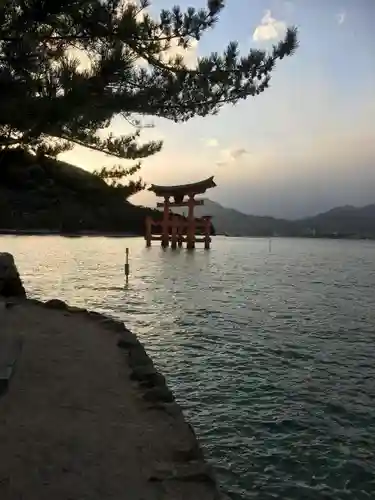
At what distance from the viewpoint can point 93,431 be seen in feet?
13.6

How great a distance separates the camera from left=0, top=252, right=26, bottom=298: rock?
10.4 metres

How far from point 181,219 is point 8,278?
1797 inches

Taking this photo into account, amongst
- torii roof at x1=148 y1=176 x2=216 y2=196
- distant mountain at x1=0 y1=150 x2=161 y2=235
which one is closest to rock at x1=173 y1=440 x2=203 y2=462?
distant mountain at x1=0 y1=150 x2=161 y2=235

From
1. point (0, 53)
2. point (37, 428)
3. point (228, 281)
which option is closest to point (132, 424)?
point (37, 428)

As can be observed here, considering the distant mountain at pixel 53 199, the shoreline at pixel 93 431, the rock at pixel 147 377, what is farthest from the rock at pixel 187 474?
the distant mountain at pixel 53 199

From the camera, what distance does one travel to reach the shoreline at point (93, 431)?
3271mm

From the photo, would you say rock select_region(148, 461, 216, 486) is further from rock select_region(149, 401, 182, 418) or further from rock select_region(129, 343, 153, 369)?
rock select_region(129, 343, 153, 369)

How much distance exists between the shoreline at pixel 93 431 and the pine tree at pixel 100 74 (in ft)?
9.26

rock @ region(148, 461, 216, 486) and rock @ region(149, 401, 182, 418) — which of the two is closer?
rock @ region(148, 461, 216, 486)

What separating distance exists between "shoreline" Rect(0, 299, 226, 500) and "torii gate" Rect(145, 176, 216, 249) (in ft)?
110

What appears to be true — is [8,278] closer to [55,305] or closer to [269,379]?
[55,305]

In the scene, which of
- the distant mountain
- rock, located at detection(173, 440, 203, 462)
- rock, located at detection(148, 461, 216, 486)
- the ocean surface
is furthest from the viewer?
the ocean surface

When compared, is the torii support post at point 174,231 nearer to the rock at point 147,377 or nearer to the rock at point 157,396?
the rock at point 147,377

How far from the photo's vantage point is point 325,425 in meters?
6.30
